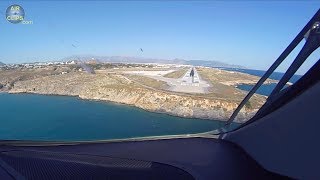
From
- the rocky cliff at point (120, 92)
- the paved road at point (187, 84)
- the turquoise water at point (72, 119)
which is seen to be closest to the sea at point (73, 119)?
the turquoise water at point (72, 119)

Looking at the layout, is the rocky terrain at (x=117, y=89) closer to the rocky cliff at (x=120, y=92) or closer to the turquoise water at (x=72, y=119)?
the rocky cliff at (x=120, y=92)

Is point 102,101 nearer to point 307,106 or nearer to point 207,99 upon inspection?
point 207,99

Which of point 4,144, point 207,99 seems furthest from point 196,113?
point 4,144

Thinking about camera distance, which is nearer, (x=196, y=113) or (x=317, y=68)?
(x=317, y=68)

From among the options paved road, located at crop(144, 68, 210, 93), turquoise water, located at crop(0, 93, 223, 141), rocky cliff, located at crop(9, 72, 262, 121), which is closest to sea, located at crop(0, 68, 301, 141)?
turquoise water, located at crop(0, 93, 223, 141)

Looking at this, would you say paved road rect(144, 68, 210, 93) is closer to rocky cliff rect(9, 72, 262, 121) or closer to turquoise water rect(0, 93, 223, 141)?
rocky cliff rect(9, 72, 262, 121)

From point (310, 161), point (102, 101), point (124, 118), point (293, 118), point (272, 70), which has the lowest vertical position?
point (124, 118)
